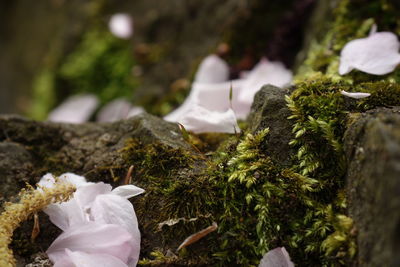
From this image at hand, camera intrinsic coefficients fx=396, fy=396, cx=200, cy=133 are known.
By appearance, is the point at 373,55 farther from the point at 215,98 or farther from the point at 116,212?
the point at 116,212

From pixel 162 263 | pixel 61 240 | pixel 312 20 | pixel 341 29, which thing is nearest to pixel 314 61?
pixel 341 29

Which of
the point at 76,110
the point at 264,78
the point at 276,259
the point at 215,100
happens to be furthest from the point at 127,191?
the point at 76,110

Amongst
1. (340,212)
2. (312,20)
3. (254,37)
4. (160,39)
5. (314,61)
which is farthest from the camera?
(160,39)

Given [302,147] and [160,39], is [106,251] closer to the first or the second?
[302,147]

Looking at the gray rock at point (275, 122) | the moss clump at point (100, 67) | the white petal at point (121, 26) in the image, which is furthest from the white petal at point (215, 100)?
the white petal at point (121, 26)

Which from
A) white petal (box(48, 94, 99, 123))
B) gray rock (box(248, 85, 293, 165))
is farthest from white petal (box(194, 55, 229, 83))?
white petal (box(48, 94, 99, 123))

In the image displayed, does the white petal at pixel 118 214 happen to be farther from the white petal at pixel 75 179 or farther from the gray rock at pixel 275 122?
the gray rock at pixel 275 122
